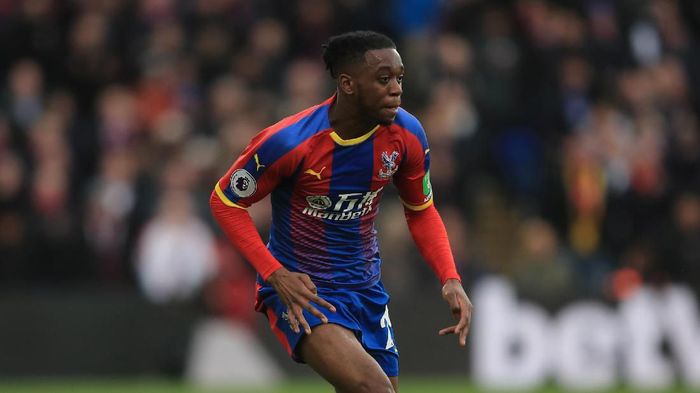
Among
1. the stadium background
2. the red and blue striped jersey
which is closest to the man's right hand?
the red and blue striped jersey

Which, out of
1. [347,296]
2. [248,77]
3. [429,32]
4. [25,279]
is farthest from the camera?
[429,32]

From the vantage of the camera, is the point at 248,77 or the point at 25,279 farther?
the point at 248,77

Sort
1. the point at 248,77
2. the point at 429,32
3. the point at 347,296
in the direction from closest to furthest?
the point at 347,296 → the point at 248,77 → the point at 429,32

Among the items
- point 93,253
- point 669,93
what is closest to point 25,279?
point 93,253

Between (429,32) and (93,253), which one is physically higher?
(429,32)

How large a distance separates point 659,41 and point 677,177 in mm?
2133

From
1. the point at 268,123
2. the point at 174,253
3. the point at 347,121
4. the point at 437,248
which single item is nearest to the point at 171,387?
the point at 174,253

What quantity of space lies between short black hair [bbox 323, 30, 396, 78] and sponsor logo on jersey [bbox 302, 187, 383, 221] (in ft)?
1.99

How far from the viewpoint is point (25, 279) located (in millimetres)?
14516

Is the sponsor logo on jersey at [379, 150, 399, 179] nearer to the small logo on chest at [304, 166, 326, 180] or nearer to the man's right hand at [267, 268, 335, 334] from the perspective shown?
the small logo on chest at [304, 166, 326, 180]

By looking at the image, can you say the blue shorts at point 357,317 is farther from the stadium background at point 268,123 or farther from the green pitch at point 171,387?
the stadium background at point 268,123

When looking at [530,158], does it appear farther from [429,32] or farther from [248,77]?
[248,77]

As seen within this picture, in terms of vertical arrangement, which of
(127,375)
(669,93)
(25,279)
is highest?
(669,93)

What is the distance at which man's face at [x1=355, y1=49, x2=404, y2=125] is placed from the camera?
707 cm
